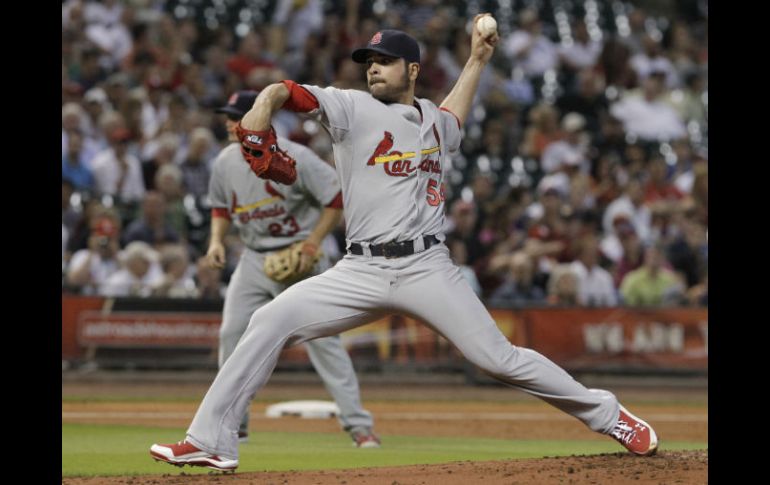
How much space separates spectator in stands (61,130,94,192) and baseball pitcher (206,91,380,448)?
544cm

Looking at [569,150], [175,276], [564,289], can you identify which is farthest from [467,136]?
Answer: [175,276]

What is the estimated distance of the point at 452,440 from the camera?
843 cm

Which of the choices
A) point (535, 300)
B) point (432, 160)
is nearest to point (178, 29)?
point (535, 300)

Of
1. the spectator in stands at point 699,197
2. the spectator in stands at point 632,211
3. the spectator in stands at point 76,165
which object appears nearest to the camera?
the spectator in stands at point 76,165

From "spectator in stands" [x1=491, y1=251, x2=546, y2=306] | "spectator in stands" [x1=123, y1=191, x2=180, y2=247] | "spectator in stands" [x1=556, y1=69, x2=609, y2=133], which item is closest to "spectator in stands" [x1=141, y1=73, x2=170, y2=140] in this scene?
"spectator in stands" [x1=123, y1=191, x2=180, y2=247]

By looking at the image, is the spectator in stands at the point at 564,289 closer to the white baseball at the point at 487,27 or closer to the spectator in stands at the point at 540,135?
the spectator in stands at the point at 540,135

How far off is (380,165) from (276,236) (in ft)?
7.98

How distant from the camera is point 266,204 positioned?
766 cm

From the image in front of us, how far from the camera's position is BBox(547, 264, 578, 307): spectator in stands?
13.2m

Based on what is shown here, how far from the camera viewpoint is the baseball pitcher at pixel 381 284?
5.33 meters

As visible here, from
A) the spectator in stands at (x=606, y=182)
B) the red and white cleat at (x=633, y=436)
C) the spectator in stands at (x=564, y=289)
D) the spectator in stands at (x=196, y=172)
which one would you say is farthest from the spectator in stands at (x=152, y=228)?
the red and white cleat at (x=633, y=436)

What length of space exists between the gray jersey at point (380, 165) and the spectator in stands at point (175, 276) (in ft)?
23.0

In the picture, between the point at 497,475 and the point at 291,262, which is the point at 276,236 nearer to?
the point at 291,262

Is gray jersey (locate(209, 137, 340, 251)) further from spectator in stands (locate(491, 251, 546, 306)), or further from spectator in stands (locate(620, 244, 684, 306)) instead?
spectator in stands (locate(620, 244, 684, 306))
